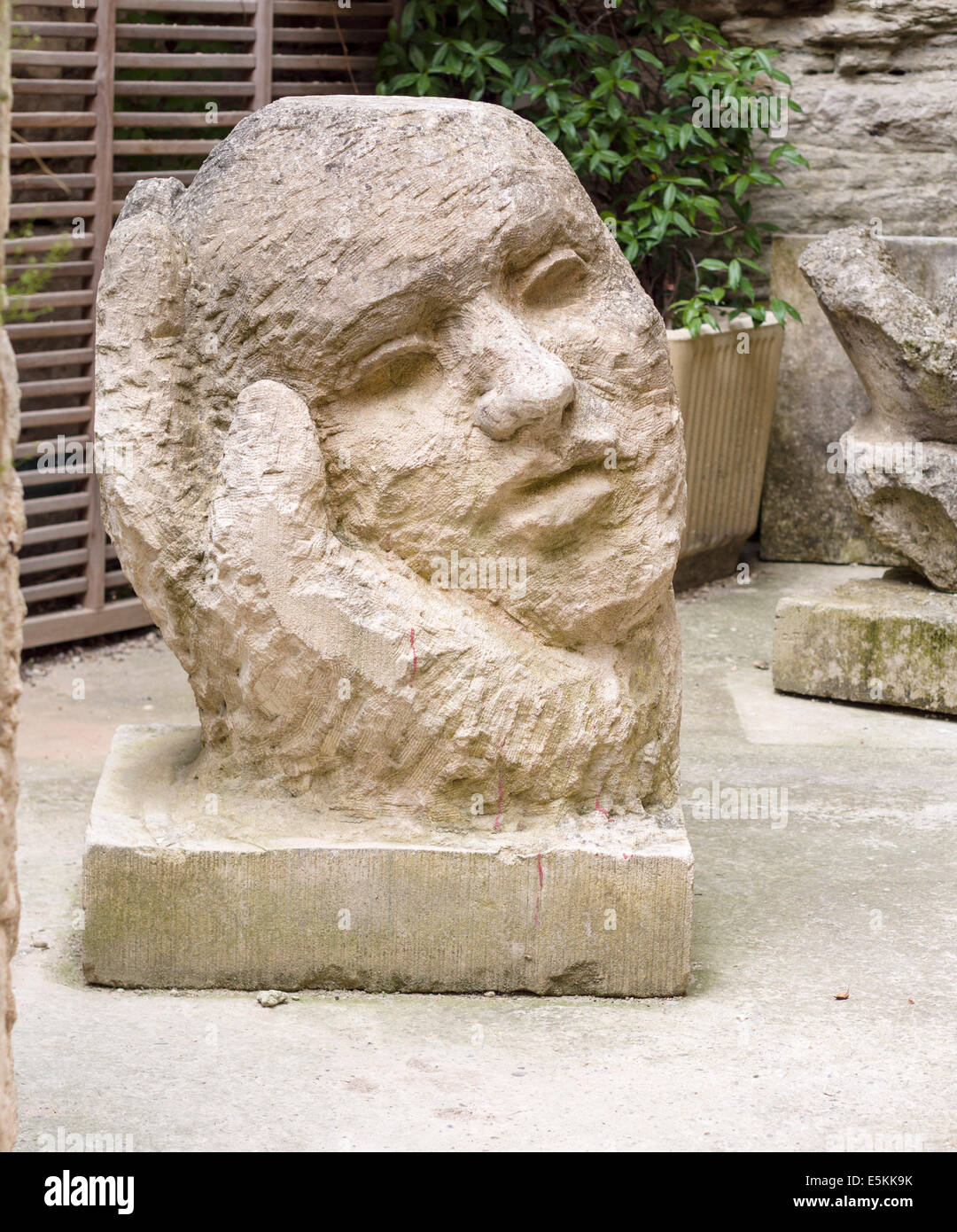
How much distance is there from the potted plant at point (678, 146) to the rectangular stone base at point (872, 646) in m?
1.31

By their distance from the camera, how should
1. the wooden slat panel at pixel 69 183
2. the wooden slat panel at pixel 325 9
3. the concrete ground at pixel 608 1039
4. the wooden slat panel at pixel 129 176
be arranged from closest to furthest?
the concrete ground at pixel 608 1039
the wooden slat panel at pixel 69 183
the wooden slat panel at pixel 129 176
the wooden slat panel at pixel 325 9

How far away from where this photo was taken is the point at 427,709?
11.6ft

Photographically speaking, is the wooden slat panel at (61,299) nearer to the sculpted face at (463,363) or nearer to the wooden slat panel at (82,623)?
the wooden slat panel at (82,623)

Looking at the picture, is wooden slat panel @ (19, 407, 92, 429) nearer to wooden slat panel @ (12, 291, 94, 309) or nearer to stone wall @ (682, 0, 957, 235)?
wooden slat panel @ (12, 291, 94, 309)

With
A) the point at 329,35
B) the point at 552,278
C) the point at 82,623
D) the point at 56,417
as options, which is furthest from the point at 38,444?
the point at 552,278

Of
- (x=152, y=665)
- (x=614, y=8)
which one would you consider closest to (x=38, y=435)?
(x=152, y=665)

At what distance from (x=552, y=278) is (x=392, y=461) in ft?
1.89

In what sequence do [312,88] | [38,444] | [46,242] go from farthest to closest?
1. [312,88]
2. [38,444]
3. [46,242]

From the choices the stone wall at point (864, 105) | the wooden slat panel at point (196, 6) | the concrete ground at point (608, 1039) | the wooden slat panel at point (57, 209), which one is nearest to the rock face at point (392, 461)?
the concrete ground at point (608, 1039)

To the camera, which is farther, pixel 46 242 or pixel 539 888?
pixel 46 242

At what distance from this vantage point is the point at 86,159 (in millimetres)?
6066

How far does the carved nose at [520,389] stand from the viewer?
3.50 meters

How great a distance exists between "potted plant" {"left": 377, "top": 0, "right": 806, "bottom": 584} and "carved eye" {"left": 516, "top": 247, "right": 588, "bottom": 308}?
3.03 meters

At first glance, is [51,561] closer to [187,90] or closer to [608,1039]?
[187,90]
